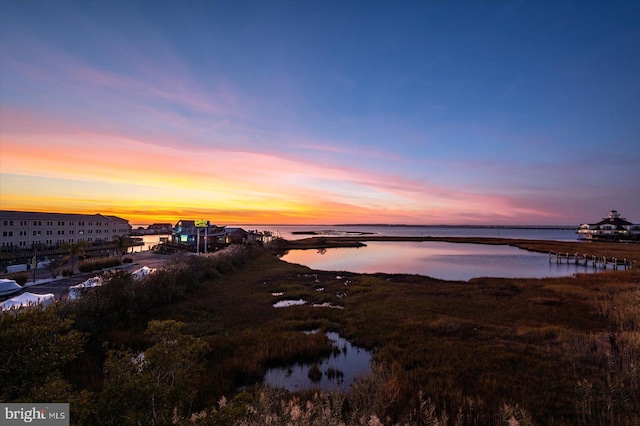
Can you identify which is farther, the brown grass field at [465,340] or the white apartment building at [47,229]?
the white apartment building at [47,229]

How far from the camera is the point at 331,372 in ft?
37.4

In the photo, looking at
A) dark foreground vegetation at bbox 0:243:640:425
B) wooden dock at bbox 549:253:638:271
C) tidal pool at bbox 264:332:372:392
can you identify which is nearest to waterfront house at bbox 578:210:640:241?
wooden dock at bbox 549:253:638:271

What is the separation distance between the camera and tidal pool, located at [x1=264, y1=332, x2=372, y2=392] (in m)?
10.5

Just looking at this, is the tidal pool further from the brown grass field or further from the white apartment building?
the white apartment building

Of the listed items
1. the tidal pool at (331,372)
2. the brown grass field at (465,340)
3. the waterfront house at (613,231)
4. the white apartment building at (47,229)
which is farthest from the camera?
the waterfront house at (613,231)

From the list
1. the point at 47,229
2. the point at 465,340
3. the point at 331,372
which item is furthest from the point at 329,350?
the point at 47,229

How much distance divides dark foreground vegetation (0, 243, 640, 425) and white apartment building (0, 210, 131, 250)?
42.1 m

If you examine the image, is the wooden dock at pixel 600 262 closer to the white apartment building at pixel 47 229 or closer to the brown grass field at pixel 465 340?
the brown grass field at pixel 465 340

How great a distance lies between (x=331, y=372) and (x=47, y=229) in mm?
63800

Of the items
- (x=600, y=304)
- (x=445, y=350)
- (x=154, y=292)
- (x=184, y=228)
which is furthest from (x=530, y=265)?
(x=184, y=228)

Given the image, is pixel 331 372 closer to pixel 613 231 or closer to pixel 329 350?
pixel 329 350

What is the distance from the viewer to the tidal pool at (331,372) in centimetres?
1046

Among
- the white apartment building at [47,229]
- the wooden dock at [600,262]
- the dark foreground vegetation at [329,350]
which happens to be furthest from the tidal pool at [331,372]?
the white apartment building at [47,229]

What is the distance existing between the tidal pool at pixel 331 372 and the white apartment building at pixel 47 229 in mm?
56001
